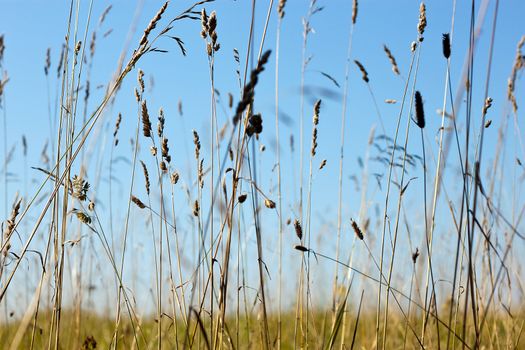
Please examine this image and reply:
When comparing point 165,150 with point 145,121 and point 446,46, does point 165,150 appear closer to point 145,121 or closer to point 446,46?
A: point 145,121

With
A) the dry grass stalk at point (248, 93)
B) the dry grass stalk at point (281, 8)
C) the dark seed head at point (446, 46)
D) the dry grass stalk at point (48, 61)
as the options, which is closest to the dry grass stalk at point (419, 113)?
Result: the dark seed head at point (446, 46)

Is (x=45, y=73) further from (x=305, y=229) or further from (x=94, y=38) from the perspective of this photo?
(x=305, y=229)

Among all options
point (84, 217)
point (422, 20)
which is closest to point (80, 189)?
→ point (84, 217)

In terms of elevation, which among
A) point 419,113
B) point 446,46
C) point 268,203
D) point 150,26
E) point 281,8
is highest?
point 281,8

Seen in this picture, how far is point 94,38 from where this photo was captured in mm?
2438

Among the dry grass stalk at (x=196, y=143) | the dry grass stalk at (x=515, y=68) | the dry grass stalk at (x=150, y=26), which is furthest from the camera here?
the dry grass stalk at (x=515, y=68)

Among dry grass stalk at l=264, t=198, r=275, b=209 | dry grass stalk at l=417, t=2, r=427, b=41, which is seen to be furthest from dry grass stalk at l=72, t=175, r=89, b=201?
dry grass stalk at l=417, t=2, r=427, b=41

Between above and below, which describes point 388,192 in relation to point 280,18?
below

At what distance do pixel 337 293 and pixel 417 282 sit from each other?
1.09 feet

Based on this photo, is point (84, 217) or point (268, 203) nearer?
point (268, 203)

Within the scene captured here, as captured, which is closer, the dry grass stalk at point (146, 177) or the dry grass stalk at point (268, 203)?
the dry grass stalk at point (268, 203)

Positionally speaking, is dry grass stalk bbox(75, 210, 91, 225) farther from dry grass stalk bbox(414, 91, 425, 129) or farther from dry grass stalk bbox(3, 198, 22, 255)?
dry grass stalk bbox(414, 91, 425, 129)

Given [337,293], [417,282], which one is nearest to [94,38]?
[337,293]

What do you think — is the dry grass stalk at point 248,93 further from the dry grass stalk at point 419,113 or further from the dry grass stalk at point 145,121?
the dry grass stalk at point 145,121
